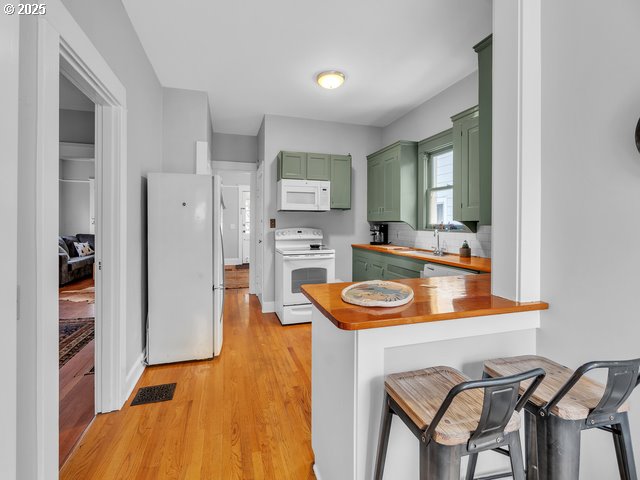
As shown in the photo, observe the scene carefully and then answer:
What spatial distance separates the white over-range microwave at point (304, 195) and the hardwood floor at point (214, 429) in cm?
197

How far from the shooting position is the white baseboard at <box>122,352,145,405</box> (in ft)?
7.00

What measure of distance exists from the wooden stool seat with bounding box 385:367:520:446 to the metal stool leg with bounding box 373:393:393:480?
67 mm

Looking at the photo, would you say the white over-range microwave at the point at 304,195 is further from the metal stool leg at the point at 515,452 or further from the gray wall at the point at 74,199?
the gray wall at the point at 74,199

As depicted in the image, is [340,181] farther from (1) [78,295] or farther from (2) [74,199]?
(2) [74,199]

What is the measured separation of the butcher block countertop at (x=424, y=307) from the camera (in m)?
1.01

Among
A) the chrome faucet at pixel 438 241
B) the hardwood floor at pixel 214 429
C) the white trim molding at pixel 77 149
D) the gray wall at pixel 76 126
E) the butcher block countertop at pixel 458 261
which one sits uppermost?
the gray wall at pixel 76 126

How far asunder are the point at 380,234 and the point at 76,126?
172 inches

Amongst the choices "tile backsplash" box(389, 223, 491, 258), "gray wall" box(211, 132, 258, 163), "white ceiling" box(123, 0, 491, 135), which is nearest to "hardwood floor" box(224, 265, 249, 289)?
"gray wall" box(211, 132, 258, 163)

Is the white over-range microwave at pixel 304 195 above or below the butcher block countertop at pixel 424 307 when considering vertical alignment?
above

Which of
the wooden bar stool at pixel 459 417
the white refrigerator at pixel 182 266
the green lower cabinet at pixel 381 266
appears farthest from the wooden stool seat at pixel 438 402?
the white refrigerator at pixel 182 266

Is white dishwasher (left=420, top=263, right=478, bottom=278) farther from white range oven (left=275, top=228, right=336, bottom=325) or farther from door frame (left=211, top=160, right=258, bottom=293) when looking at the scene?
door frame (left=211, top=160, right=258, bottom=293)

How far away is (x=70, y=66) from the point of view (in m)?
1.49
